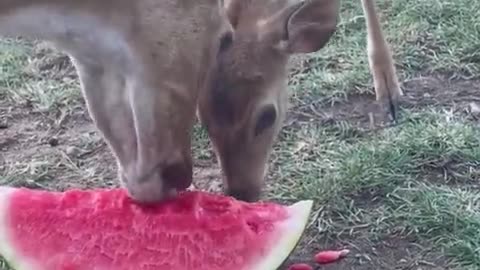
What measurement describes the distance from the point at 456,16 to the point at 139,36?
269cm

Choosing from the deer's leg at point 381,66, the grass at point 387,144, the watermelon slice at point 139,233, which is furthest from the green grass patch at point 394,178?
the watermelon slice at point 139,233

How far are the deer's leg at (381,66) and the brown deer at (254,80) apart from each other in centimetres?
78

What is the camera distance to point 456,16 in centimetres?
520

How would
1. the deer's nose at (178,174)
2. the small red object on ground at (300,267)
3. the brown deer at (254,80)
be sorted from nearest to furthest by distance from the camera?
the deer's nose at (178,174) → the small red object on ground at (300,267) → the brown deer at (254,80)

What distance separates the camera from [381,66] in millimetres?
4652

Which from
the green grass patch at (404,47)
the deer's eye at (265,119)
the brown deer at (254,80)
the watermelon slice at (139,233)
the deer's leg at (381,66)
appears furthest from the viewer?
the green grass patch at (404,47)

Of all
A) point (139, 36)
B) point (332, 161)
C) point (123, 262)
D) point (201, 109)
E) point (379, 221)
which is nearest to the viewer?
point (139, 36)

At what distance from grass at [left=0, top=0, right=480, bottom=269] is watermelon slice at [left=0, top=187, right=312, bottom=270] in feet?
1.96

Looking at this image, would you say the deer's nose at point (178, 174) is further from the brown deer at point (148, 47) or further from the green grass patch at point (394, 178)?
the green grass patch at point (394, 178)

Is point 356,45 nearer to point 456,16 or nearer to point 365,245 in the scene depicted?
point 456,16

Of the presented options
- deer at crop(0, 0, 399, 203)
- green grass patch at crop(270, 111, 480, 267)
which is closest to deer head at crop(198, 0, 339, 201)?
deer at crop(0, 0, 399, 203)

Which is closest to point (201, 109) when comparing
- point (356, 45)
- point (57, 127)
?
point (57, 127)

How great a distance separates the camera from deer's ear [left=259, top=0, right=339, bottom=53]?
12.3 feet

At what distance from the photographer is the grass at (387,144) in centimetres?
371
